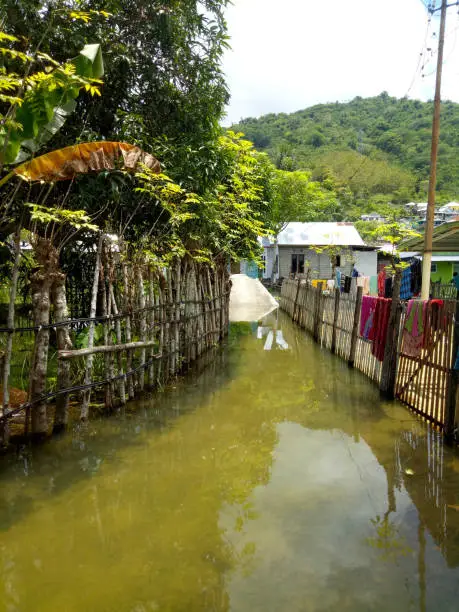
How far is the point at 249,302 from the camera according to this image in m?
16.0

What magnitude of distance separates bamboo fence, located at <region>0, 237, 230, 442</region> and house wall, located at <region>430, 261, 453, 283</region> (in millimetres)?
19421

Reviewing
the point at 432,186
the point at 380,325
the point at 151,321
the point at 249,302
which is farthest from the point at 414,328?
the point at 249,302

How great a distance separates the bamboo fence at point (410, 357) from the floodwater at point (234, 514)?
32 centimetres

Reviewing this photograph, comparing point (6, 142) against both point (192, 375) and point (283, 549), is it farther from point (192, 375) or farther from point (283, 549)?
point (192, 375)

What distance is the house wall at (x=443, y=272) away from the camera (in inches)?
973

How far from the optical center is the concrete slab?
1479 cm

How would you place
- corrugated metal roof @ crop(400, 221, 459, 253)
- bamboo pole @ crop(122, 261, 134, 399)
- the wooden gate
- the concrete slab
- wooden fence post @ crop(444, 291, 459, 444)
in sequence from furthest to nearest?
the concrete slab, corrugated metal roof @ crop(400, 221, 459, 253), bamboo pole @ crop(122, 261, 134, 399), the wooden gate, wooden fence post @ crop(444, 291, 459, 444)

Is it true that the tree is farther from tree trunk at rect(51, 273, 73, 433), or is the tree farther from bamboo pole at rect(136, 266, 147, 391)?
tree trunk at rect(51, 273, 73, 433)

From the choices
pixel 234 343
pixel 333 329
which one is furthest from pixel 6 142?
pixel 234 343

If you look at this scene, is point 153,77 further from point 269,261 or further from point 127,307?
point 269,261

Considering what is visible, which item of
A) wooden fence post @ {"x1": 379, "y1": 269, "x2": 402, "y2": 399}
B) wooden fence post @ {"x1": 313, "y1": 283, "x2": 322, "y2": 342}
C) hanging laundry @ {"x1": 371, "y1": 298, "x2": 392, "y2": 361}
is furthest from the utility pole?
wooden fence post @ {"x1": 379, "y1": 269, "x2": 402, "y2": 399}

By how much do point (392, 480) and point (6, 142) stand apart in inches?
189

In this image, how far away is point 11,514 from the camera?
12.2 feet

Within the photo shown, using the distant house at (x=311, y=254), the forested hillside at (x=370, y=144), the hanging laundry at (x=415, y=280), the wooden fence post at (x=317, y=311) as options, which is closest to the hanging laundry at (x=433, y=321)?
the wooden fence post at (x=317, y=311)
